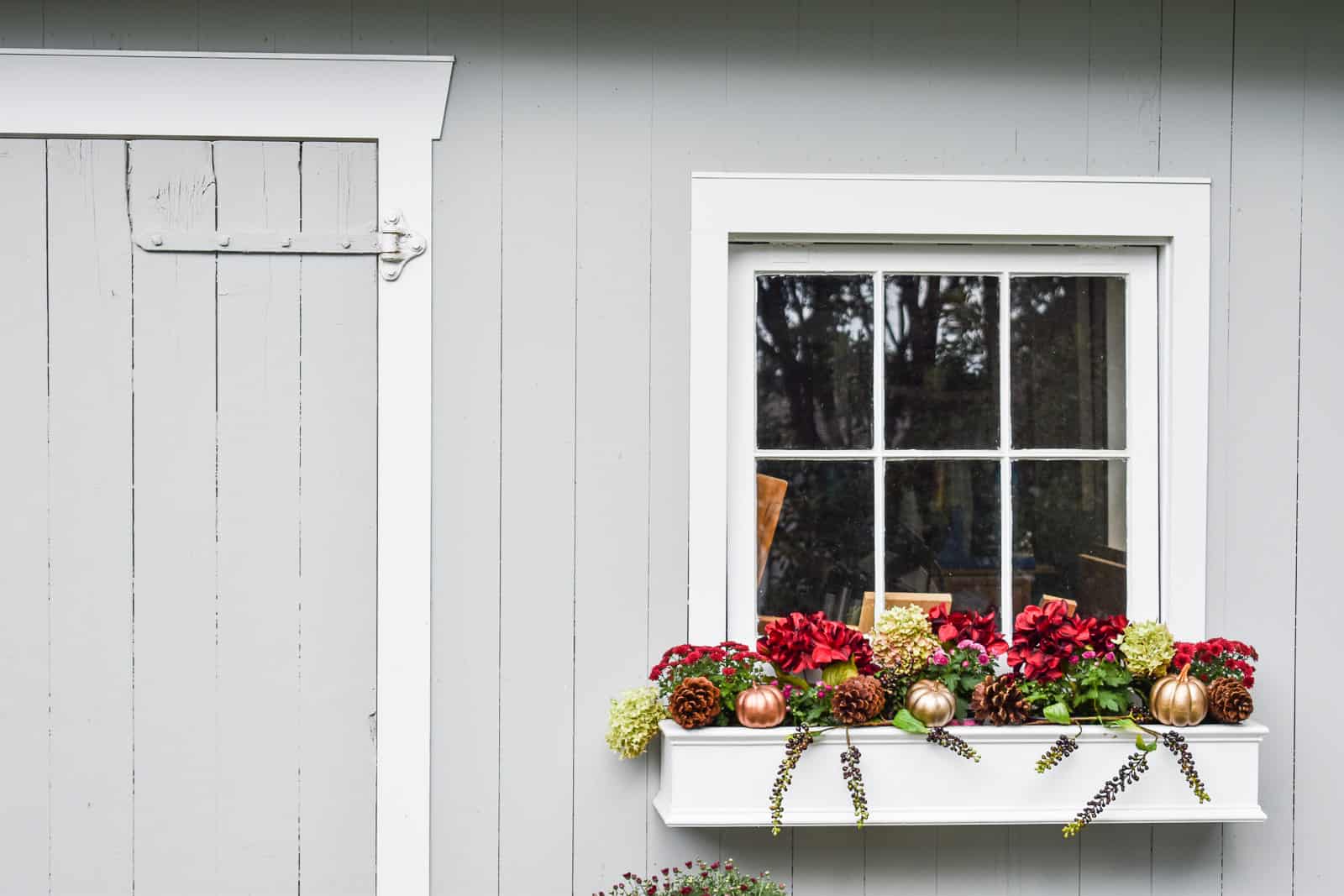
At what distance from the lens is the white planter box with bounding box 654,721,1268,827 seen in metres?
1.98

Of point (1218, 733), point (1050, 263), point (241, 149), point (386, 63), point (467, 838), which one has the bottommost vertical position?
point (467, 838)

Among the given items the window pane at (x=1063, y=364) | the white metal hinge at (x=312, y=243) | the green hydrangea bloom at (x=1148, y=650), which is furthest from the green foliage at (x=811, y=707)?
the white metal hinge at (x=312, y=243)

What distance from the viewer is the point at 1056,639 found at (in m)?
2.02

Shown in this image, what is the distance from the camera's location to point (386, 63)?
2088 mm

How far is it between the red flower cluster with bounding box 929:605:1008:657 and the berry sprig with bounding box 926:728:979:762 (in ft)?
0.61

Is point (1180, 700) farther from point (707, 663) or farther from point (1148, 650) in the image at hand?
point (707, 663)

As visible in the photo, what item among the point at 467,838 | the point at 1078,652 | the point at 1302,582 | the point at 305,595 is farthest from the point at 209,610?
the point at 1302,582

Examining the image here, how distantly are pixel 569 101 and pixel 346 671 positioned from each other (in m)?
1.27

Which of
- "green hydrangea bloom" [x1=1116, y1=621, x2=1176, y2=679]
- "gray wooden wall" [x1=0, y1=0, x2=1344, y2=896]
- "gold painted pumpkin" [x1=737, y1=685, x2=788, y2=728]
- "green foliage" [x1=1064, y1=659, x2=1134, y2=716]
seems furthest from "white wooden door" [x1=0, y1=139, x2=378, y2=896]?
"green hydrangea bloom" [x1=1116, y1=621, x2=1176, y2=679]

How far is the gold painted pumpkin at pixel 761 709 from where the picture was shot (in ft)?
6.50

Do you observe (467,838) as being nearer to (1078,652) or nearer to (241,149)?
(1078,652)

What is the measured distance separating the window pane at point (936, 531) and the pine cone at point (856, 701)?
301mm

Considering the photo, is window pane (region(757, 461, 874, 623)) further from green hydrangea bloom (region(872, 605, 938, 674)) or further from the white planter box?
the white planter box

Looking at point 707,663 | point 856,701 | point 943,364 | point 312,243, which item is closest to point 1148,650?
point 856,701
